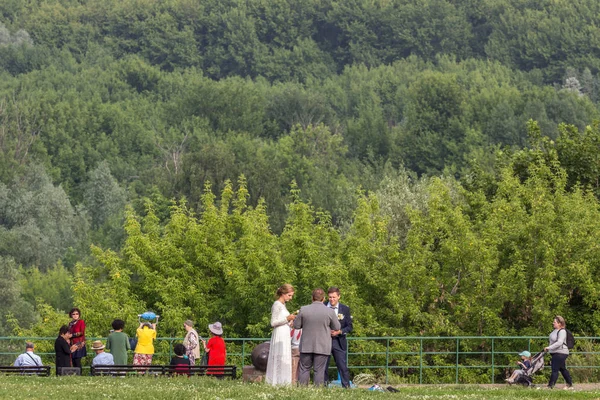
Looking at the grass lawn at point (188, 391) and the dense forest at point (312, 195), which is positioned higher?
the dense forest at point (312, 195)

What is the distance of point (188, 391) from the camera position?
2073 cm

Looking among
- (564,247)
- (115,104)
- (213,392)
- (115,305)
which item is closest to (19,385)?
(213,392)

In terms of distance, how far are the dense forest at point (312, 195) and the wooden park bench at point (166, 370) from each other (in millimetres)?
12770

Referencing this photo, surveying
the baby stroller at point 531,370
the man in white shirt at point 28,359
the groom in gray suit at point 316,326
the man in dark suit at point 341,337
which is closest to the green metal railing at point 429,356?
the baby stroller at point 531,370

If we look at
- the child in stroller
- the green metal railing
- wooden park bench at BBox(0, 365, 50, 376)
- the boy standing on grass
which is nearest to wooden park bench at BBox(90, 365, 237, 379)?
the boy standing on grass

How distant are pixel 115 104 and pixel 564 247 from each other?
123m

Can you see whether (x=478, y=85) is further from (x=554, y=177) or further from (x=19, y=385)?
(x=19, y=385)

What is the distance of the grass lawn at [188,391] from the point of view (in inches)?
798

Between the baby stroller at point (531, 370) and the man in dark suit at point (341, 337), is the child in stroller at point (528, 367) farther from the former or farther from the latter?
the man in dark suit at point (341, 337)

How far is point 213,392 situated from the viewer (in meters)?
20.8

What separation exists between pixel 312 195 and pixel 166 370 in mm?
79736

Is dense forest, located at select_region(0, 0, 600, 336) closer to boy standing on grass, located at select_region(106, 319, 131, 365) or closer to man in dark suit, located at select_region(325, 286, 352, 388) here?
boy standing on grass, located at select_region(106, 319, 131, 365)

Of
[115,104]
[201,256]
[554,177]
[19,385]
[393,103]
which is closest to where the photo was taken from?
[19,385]

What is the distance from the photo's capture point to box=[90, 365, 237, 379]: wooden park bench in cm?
2419
